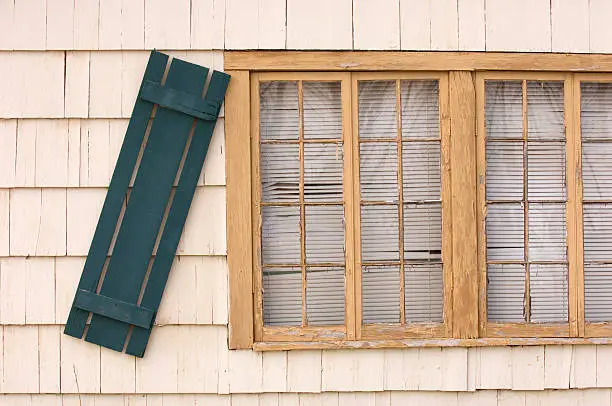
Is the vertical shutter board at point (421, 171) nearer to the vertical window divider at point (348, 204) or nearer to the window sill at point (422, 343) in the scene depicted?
the vertical window divider at point (348, 204)

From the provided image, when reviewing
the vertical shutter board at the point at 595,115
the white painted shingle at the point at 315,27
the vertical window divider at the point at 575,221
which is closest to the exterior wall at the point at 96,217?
the white painted shingle at the point at 315,27

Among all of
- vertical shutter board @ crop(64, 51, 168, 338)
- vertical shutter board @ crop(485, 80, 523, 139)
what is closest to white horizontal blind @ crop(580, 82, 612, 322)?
vertical shutter board @ crop(485, 80, 523, 139)

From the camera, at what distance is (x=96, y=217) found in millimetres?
4230

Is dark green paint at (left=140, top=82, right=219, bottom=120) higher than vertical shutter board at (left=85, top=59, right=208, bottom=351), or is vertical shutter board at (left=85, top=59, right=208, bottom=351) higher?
dark green paint at (left=140, top=82, right=219, bottom=120)

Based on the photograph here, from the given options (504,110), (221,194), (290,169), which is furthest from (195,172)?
(504,110)

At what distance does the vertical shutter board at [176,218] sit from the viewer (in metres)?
4.20

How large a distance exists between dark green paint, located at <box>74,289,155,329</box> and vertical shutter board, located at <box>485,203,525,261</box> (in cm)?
184

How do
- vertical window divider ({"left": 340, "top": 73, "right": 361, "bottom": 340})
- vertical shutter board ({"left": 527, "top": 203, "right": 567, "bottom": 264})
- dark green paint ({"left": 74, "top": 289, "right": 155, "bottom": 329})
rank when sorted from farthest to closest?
vertical shutter board ({"left": 527, "top": 203, "right": 567, "bottom": 264}) → vertical window divider ({"left": 340, "top": 73, "right": 361, "bottom": 340}) → dark green paint ({"left": 74, "top": 289, "right": 155, "bottom": 329})

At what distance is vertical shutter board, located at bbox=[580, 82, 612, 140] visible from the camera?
438 centimetres

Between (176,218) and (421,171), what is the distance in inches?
51.7

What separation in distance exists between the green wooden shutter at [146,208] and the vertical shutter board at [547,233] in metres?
1.79

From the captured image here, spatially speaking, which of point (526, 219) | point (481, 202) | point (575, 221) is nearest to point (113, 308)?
point (481, 202)

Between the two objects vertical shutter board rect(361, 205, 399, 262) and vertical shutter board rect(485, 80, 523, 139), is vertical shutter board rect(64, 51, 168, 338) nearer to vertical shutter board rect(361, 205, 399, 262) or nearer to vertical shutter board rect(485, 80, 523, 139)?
vertical shutter board rect(361, 205, 399, 262)

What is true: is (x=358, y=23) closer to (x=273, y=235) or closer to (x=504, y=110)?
(x=504, y=110)
